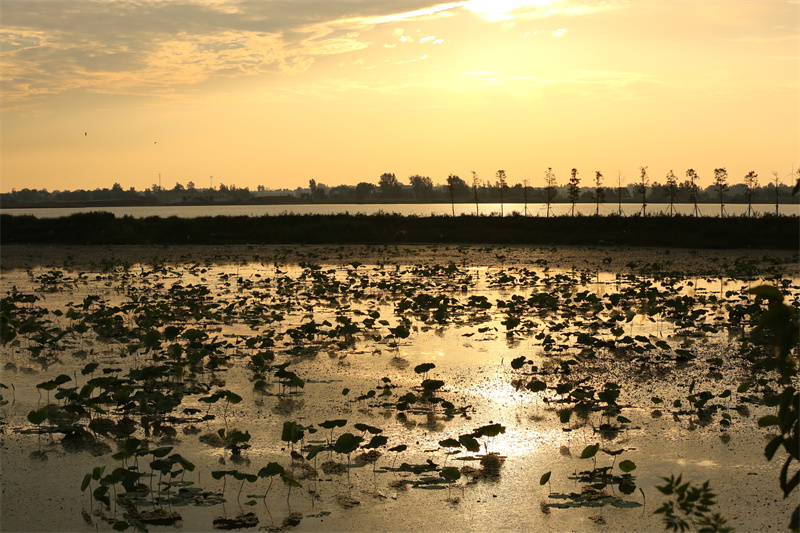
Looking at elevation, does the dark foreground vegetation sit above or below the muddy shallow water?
above

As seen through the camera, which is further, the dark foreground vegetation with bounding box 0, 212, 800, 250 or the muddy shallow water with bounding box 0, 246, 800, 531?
the dark foreground vegetation with bounding box 0, 212, 800, 250

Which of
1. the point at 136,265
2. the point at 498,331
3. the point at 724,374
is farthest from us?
the point at 136,265

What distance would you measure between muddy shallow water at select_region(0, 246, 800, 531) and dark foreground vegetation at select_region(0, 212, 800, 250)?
2191 centimetres

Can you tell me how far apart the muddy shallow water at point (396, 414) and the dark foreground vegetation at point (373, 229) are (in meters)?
21.9

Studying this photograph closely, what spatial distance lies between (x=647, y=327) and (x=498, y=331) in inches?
99.8

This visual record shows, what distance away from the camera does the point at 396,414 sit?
24.2ft

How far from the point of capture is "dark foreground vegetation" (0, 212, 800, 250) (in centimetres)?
3641

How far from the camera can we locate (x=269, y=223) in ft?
137

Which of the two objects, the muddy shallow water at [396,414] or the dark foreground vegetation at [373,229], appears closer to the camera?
the muddy shallow water at [396,414]

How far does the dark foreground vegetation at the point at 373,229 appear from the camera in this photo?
36.4 m

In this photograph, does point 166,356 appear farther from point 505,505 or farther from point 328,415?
point 505,505

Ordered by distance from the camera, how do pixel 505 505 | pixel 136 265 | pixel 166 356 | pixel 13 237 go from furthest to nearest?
pixel 13 237 < pixel 136 265 < pixel 166 356 < pixel 505 505

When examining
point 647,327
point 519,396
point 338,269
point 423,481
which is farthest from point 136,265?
point 423,481

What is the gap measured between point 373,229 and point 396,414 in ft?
108
